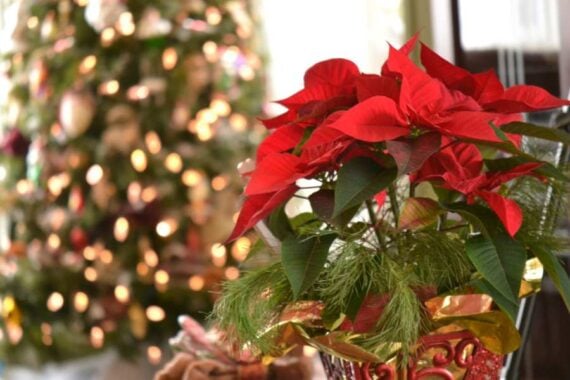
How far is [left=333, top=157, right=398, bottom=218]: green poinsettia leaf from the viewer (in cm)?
71

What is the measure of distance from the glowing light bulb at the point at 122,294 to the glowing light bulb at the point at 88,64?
0.77 m

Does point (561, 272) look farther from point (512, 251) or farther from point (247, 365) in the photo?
point (247, 365)

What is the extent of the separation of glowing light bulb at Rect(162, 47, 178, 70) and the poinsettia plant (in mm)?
2792

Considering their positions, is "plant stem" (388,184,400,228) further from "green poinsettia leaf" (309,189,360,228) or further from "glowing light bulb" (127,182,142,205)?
"glowing light bulb" (127,182,142,205)

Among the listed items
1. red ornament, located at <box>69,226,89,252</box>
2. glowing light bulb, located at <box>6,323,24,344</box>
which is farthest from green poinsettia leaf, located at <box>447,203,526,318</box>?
glowing light bulb, located at <box>6,323,24,344</box>

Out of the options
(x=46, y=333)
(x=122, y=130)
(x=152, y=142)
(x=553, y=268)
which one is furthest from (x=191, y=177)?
(x=553, y=268)

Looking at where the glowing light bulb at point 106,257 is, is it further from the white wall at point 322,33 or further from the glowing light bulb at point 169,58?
the white wall at point 322,33

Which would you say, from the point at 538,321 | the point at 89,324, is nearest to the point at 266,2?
the point at 89,324

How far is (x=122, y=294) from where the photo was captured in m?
3.58

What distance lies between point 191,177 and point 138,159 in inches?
7.6

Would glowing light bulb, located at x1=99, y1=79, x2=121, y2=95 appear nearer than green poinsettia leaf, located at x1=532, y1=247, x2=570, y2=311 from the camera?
No

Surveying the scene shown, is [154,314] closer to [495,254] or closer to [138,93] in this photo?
[138,93]

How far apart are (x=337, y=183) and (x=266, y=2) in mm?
3238

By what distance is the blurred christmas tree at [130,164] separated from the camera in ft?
11.6
